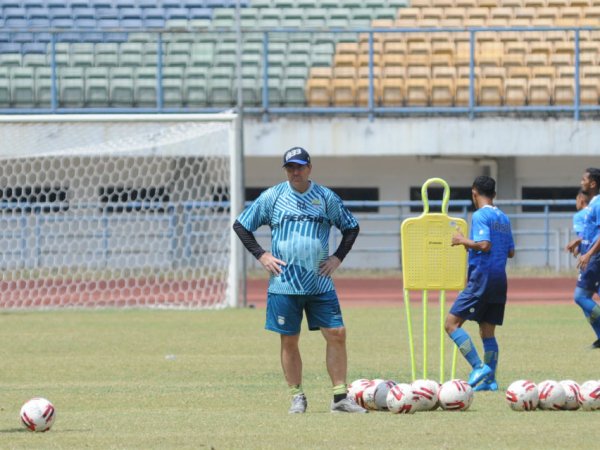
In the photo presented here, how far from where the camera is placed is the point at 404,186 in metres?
31.9

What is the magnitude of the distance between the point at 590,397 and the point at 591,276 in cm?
556

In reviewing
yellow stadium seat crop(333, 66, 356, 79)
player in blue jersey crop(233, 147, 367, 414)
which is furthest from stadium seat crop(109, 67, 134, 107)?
player in blue jersey crop(233, 147, 367, 414)

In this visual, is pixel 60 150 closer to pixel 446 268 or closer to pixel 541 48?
pixel 541 48

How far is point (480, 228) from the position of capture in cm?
1092

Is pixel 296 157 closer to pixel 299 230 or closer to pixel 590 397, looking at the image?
pixel 299 230

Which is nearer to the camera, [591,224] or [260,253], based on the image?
[260,253]

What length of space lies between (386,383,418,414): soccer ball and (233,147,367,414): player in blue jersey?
25 centimetres

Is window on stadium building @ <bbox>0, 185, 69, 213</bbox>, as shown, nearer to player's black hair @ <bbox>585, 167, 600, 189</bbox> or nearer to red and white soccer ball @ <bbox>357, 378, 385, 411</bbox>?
player's black hair @ <bbox>585, 167, 600, 189</bbox>

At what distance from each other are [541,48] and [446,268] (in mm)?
20511

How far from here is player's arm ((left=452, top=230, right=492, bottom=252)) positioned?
34.2ft

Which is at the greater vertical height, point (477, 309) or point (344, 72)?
point (344, 72)

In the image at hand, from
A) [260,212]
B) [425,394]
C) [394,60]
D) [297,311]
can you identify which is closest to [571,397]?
[425,394]

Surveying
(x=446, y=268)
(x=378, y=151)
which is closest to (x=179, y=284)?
(x=378, y=151)

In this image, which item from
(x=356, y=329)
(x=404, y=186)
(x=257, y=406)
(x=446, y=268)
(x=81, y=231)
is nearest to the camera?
(x=257, y=406)
